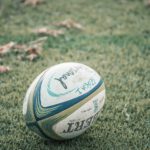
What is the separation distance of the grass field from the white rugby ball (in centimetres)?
20

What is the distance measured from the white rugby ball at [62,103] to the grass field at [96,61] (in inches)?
7.9

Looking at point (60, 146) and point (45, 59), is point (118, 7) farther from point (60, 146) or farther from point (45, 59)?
point (60, 146)

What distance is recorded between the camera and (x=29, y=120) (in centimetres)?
339

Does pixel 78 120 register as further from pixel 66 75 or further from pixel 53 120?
pixel 66 75

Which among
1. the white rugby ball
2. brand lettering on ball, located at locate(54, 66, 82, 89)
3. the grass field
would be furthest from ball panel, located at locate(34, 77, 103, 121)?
the grass field

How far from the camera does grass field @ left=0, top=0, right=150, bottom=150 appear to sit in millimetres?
3615

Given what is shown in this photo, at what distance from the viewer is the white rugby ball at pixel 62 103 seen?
10.9ft

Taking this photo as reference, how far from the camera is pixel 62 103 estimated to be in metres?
3.33

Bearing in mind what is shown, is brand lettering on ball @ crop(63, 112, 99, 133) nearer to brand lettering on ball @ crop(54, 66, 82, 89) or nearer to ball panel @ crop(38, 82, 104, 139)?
ball panel @ crop(38, 82, 104, 139)

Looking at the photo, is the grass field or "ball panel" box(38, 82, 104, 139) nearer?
"ball panel" box(38, 82, 104, 139)

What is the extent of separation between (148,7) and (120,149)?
4223 millimetres

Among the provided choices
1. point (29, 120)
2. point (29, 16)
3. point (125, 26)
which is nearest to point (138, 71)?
point (125, 26)

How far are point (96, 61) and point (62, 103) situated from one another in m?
1.92

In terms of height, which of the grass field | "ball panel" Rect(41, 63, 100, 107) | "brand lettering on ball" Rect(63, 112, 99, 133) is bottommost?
the grass field
